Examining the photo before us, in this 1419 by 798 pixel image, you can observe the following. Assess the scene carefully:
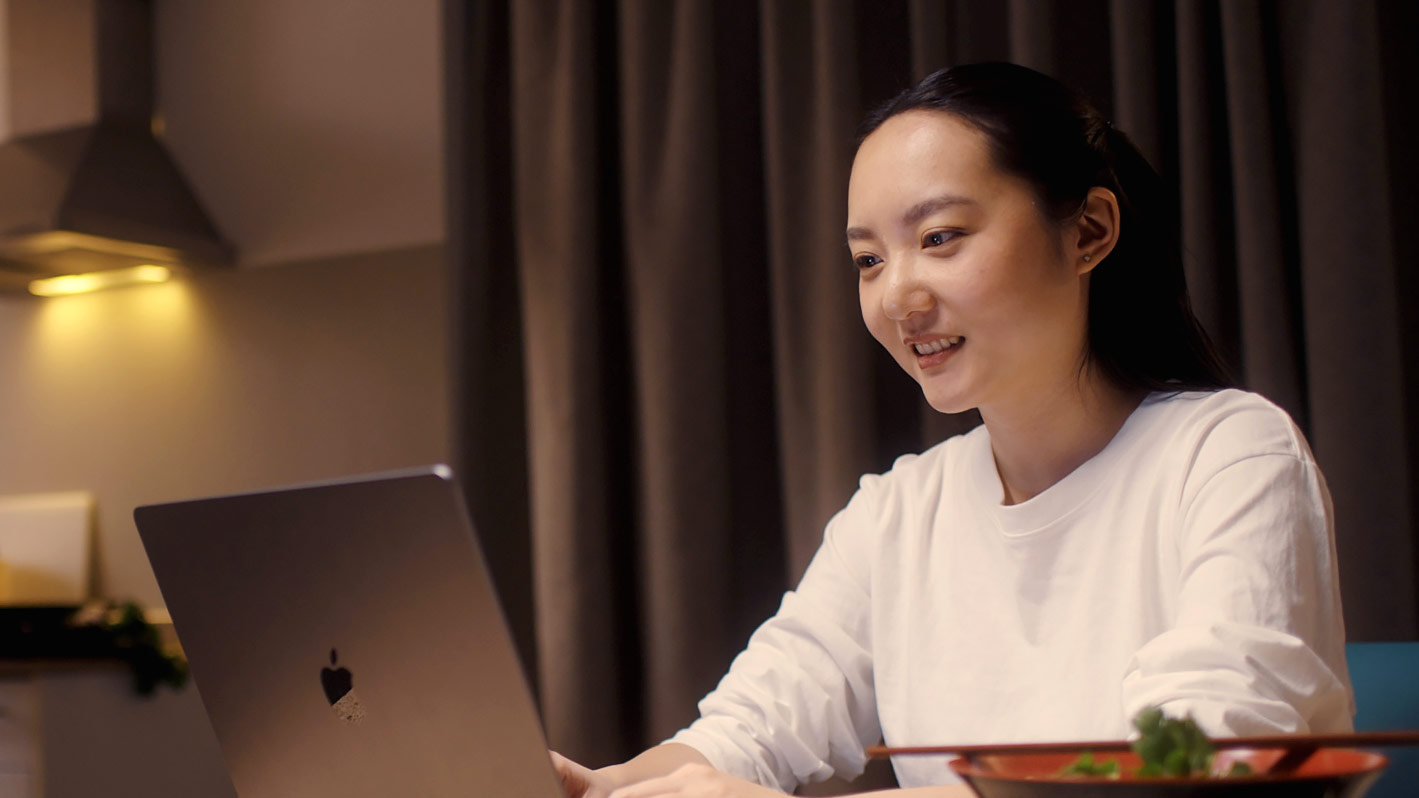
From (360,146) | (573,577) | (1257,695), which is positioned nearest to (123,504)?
(360,146)

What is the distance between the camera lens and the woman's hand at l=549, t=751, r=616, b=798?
0.86 m

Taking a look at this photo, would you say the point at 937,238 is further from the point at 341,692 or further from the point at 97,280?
the point at 97,280

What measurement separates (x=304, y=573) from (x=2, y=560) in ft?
10.9

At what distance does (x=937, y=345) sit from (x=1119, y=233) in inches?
8.4

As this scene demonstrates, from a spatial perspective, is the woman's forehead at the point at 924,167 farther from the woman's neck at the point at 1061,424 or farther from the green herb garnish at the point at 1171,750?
the green herb garnish at the point at 1171,750

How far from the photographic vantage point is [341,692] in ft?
2.29

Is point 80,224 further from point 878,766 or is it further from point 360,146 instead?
point 878,766

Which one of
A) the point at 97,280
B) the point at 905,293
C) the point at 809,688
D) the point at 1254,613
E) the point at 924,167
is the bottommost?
the point at 809,688

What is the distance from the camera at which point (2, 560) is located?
345 centimetres

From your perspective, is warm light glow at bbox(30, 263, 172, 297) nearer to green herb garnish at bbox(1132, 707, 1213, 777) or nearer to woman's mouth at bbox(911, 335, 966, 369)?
woman's mouth at bbox(911, 335, 966, 369)

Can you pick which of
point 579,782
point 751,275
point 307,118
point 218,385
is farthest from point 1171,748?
point 218,385

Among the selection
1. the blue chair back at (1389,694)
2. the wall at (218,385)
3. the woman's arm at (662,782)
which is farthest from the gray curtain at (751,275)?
the woman's arm at (662,782)

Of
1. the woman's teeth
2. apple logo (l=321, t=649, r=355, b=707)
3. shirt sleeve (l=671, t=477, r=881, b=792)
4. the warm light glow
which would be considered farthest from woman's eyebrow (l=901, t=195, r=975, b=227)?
the warm light glow

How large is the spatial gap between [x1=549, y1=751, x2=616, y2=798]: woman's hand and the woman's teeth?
0.46m
